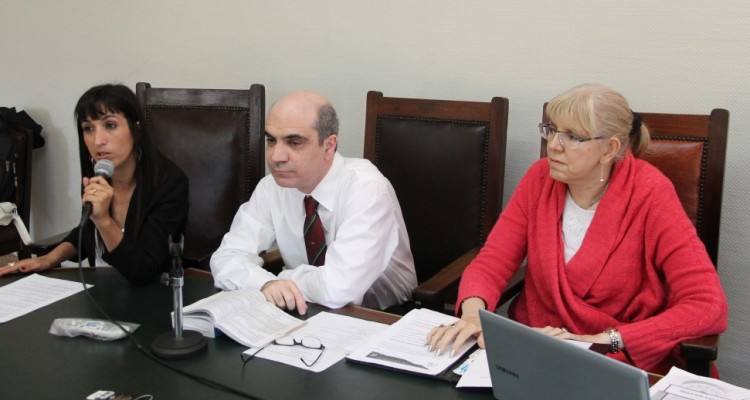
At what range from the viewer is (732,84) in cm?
208

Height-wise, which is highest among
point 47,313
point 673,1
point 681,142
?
point 673,1

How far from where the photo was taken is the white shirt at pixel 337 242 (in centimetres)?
181

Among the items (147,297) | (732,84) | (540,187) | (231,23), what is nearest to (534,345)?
(540,187)

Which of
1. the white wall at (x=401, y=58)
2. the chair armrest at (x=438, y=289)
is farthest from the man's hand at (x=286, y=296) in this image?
the white wall at (x=401, y=58)

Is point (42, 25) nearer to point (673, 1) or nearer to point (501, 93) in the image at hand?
point (501, 93)

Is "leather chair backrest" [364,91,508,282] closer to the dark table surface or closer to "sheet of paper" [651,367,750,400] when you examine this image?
the dark table surface

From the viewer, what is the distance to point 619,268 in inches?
67.7

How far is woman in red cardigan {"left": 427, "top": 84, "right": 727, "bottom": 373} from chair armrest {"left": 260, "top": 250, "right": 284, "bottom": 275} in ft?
2.04

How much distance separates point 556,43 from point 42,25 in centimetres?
256

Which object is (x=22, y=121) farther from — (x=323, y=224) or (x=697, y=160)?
(x=697, y=160)

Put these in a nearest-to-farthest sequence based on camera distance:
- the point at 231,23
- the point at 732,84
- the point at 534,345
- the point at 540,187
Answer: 1. the point at 534,345
2. the point at 540,187
3. the point at 732,84
4. the point at 231,23

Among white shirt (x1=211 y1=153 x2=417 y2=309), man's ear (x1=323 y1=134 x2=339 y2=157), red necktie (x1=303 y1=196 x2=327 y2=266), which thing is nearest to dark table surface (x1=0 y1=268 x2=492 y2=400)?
white shirt (x1=211 y1=153 x2=417 y2=309)

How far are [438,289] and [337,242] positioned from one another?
0.94 feet

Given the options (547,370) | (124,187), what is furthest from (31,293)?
(547,370)
